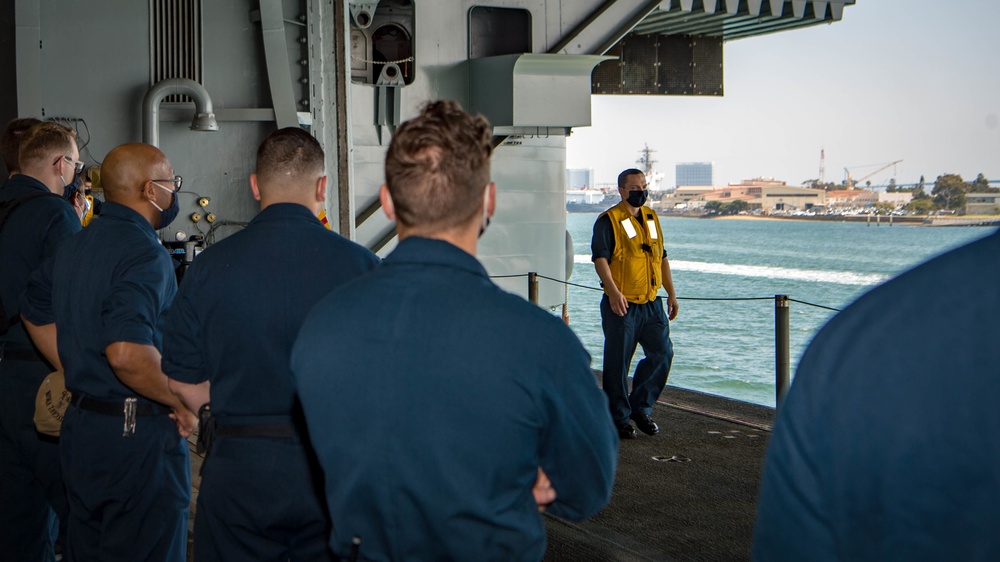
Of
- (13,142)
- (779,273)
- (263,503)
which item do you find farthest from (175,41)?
(779,273)

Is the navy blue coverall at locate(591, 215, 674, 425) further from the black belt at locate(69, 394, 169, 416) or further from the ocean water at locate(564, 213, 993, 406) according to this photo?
the ocean water at locate(564, 213, 993, 406)

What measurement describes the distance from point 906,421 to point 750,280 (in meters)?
81.3

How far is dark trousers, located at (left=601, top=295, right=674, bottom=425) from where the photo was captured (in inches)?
269

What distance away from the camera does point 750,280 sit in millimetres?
79500

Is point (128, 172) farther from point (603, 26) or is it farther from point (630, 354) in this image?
point (603, 26)

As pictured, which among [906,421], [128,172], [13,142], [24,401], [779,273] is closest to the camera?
[906,421]

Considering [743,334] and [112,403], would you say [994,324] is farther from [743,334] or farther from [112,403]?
[743,334]

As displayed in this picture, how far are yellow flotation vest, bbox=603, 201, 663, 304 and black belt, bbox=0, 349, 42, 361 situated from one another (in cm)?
397

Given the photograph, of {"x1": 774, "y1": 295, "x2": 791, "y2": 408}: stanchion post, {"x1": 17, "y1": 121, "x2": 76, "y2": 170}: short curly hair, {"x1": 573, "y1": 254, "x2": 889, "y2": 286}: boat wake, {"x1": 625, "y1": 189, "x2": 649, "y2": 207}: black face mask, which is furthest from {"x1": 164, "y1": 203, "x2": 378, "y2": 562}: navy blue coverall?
{"x1": 573, "y1": 254, "x2": 889, "y2": 286}: boat wake

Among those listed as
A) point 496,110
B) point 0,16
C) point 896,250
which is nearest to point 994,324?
point 0,16

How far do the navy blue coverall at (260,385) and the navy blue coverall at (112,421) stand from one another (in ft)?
2.09

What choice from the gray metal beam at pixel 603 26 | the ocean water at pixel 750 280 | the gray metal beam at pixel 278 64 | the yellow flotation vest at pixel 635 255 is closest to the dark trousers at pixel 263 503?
the yellow flotation vest at pixel 635 255

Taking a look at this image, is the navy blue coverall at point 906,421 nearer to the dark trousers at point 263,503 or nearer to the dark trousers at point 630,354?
the dark trousers at point 263,503

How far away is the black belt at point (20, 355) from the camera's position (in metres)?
4.20
